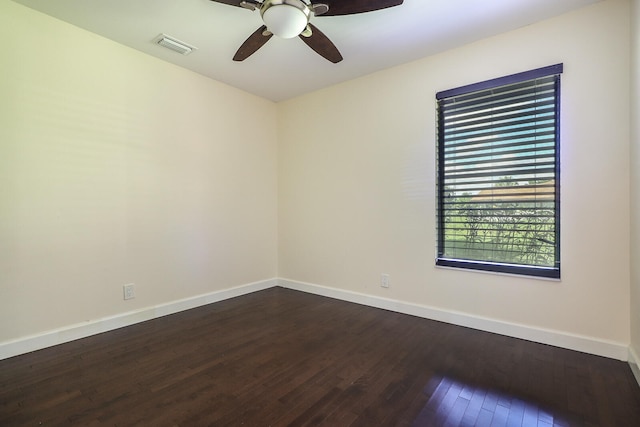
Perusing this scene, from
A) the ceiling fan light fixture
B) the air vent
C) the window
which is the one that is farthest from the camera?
the air vent

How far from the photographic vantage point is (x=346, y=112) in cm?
355

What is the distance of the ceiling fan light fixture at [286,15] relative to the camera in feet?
5.74

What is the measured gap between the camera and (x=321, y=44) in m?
2.23

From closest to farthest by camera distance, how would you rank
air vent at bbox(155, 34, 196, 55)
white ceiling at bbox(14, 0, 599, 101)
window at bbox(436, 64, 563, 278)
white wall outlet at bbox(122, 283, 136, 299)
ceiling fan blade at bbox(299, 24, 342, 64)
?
ceiling fan blade at bbox(299, 24, 342, 64) → white ceiling at bbox(14, 0, 599, 101) → window at bbox(436, 64, 563, 278) → air vent at bbox(155, 34, 196, 55) → white wall outlet at bbox(122, 283, 136, 299)

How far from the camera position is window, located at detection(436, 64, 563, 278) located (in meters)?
2.39

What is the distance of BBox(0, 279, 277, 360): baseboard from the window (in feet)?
8.35

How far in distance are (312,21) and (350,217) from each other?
2006mm

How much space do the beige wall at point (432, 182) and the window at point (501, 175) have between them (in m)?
0.08

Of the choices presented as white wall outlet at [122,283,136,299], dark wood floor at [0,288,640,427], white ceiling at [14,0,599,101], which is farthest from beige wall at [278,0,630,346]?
white wall outlet at [122,283,136,299]

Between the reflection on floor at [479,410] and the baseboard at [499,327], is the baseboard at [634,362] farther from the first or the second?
the reflection on floor at [479,410]

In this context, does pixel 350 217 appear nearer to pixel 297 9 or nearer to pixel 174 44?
pixel 297 9

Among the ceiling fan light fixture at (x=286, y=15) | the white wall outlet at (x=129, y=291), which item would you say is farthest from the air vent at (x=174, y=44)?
the white wall outlet at (x=129, y=291)

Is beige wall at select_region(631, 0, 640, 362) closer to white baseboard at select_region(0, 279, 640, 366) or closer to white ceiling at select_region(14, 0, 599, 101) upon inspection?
white baseboard at select_region(0, 279, 640, 366)

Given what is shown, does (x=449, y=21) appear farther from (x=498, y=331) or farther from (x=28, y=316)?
(x=28, y=316)
